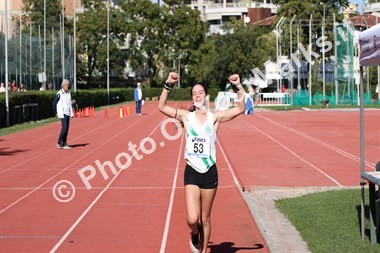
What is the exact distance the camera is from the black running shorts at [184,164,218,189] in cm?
785

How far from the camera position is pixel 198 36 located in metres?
94.4

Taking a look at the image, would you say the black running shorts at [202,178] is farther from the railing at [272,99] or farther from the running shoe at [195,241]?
the railing at [272,99]

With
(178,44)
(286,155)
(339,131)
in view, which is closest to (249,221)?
(286,155)

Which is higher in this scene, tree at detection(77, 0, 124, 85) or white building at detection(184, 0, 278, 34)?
white building at detection(184, 0, 278, 34)

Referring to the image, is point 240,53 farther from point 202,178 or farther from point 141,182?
point 202,178

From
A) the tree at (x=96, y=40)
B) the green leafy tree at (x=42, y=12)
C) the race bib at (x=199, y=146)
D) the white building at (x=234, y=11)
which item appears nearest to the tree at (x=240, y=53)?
the tree at (x=96, y=40)

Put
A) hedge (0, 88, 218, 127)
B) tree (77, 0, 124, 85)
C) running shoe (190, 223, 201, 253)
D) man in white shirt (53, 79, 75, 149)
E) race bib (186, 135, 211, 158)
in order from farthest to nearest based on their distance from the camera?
tree (77, 0, 124, 85) → hedge (0, 88, 218, 127) → man in white shirt (53, 79, 75, 149) → running shoe (190, 223, 201, 253) → race bib (186, 135, 211, 158)

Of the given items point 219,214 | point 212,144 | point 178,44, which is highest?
point 178,44

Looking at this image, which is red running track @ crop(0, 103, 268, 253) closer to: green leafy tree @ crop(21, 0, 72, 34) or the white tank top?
the white tank top

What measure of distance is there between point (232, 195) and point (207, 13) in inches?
4082

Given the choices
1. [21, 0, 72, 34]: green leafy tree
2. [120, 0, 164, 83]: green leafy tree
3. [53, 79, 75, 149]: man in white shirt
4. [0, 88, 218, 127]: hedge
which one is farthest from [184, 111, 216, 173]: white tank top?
[120, 0, 164, 83]: green leafy tree

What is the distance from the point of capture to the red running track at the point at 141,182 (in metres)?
9.73

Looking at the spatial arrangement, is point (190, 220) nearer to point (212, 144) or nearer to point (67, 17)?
point (212, 144)

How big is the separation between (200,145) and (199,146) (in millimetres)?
16
